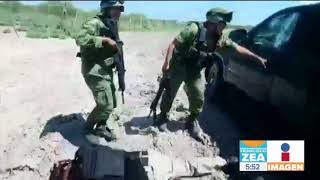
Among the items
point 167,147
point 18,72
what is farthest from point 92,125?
point 18,72

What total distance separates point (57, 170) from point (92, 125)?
1029mm

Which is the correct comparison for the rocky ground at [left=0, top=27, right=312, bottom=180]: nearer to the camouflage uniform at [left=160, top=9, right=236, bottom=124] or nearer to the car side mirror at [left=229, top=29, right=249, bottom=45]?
the camouflage uniform at [left=160, top=9, right=236, bottom=124]

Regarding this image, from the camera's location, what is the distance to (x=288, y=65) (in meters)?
6.30

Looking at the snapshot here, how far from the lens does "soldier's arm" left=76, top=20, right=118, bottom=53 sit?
614 centimetres

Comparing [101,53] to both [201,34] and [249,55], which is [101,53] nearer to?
[201,34]

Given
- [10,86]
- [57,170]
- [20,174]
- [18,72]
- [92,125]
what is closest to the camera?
[57,170]

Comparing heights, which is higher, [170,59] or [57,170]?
[170,59]

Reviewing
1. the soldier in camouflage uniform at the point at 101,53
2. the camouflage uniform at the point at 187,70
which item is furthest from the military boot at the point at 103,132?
the camouflage uniform at the point at 187,70

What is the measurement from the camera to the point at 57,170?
5.90 meters

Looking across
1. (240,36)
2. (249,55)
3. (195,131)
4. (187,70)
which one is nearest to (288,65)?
(249,55)

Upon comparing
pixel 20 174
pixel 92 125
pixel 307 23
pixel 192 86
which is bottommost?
pixel 20 174

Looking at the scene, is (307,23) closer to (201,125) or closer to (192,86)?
(192,86)

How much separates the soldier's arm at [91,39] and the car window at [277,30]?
206cm

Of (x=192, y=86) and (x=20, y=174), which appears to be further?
(x=192, y=86)
